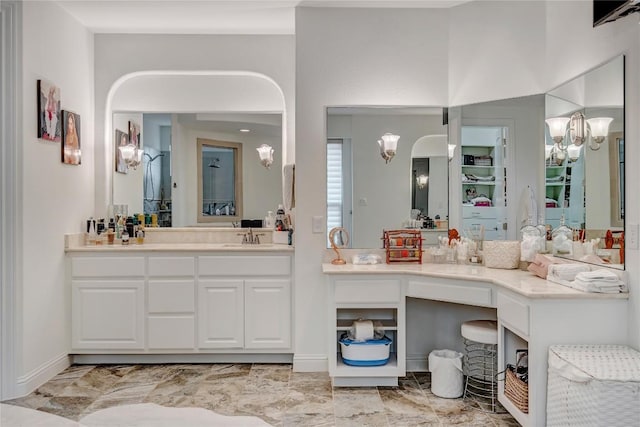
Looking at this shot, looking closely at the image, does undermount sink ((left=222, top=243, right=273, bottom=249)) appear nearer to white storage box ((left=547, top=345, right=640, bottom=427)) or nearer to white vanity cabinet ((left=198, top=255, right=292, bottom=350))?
white vanity cabinet ((left=198, top=255, right=292, bottom=350))

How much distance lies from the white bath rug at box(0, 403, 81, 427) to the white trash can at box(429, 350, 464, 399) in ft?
6.97

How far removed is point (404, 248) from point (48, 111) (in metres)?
2.66

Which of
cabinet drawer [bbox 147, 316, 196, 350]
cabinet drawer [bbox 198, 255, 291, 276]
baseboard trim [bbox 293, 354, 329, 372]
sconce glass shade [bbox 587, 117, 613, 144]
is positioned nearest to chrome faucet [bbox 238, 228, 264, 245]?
cabinet drawer [bbox 198, 255, 291, 276]

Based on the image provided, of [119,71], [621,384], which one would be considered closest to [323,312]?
[621,384]

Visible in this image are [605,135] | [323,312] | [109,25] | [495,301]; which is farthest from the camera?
[109,25]

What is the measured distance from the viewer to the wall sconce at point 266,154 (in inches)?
176

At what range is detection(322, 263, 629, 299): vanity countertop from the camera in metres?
2.53

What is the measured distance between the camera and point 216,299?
3.92 m

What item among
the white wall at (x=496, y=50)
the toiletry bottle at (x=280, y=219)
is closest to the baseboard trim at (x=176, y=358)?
the toiletry bottle at (x=280, y=219)

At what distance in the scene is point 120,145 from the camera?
4508mm

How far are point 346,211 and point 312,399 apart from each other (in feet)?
4.42

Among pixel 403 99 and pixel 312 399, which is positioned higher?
pixel 403 99

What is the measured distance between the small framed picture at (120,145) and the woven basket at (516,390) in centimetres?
339

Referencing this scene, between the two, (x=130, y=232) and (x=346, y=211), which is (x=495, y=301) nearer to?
(x=346, y=211)
